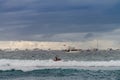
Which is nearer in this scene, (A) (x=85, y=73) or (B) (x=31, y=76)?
(B) (x=31, y=76)

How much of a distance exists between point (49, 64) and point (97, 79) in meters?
22.9

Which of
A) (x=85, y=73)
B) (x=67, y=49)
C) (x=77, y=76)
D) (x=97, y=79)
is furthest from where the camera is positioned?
(x=67, y=49)

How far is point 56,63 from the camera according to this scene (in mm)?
65438

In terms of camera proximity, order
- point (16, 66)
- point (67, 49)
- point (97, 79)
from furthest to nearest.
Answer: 1. point (67, 49)
2. point (16, 66)
3. point (97, 79)

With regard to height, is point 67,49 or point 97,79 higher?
point 67,49

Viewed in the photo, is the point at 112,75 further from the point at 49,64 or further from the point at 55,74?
the point at 49,64

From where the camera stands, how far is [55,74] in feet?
156

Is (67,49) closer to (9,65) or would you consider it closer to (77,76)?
(9,65)

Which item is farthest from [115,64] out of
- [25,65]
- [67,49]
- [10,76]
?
[67,49]

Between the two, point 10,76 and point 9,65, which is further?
point 9,65

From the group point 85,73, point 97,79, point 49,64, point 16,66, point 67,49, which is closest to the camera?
point 97,79

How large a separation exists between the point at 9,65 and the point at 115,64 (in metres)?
16.4

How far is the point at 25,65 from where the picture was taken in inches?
2479

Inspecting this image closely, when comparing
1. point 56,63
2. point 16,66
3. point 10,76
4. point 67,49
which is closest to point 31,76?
point 10,76
